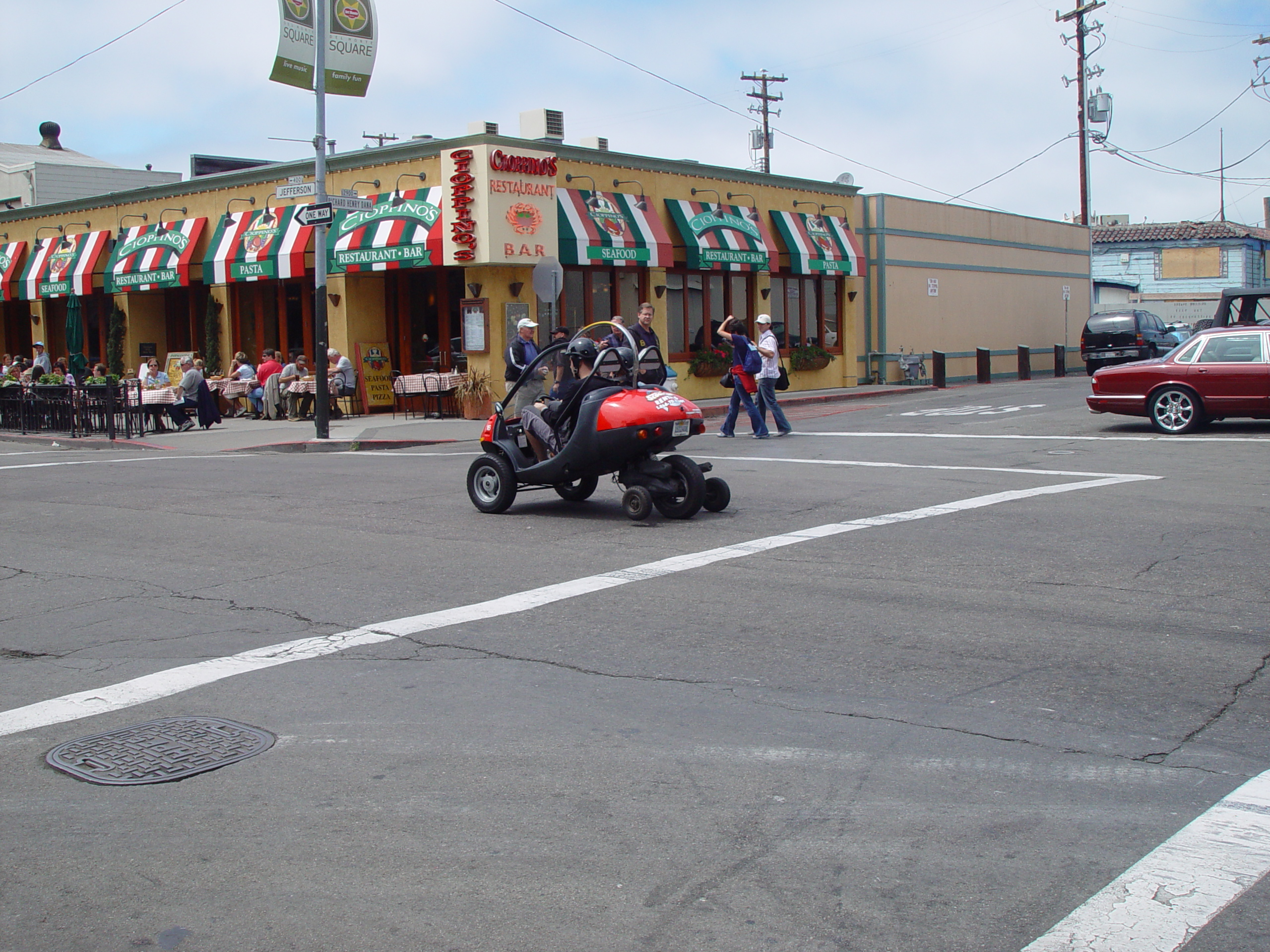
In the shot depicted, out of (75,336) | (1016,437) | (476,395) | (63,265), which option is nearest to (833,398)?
(476,395)

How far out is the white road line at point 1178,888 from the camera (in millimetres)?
3277

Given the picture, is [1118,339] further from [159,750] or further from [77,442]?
[159,750]

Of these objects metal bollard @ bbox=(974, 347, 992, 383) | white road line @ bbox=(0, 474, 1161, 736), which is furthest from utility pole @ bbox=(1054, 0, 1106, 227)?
white road line @ bbox=(0, 474, 1161, 736)

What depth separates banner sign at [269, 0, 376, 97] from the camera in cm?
1934

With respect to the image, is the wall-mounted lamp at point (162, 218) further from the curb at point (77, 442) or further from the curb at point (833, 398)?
the curb at point (833, 398)

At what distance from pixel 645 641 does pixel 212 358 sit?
81.5ft

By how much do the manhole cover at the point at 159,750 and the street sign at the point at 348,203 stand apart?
15.7 meters

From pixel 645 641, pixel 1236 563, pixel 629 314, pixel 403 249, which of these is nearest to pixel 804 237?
pixel 629 314

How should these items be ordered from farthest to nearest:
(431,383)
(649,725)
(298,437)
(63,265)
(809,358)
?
(63,265) → (809,358) → (431,383) → (298,437) → (649,725)

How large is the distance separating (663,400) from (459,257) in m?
13.6

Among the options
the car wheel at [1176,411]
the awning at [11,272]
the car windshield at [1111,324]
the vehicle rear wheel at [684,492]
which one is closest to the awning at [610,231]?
the car wheel at [1176,411]

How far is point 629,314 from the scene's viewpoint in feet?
87.9

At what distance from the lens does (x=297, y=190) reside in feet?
64.1

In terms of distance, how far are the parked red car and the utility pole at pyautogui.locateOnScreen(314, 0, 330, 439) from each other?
12199mm
